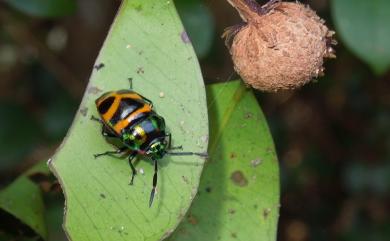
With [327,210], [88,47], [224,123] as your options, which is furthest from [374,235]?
[224,123]

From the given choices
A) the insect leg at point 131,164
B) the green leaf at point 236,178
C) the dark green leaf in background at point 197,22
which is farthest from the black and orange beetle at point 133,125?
the dark green leaf in background at point 197,22

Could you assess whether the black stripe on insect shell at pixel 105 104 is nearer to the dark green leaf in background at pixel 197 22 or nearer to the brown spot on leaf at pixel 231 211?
the brown spot on leaf at pixel 231 211

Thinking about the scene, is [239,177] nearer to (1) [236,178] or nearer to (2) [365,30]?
(1) [236,178]

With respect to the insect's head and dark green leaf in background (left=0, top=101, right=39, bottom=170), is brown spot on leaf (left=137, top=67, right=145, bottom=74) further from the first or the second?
dark green leaf in background (left=0, top=101, right=39, bottom=170)

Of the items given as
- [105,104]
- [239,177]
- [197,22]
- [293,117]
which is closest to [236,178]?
[239,177]

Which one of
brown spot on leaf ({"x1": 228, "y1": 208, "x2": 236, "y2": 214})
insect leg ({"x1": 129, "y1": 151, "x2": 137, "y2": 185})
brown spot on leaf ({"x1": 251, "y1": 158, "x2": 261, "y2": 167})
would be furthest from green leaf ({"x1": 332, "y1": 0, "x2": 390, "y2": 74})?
insect leg ({"x1": 129, "y1": 151, "x2": 137, "y2": 185})
